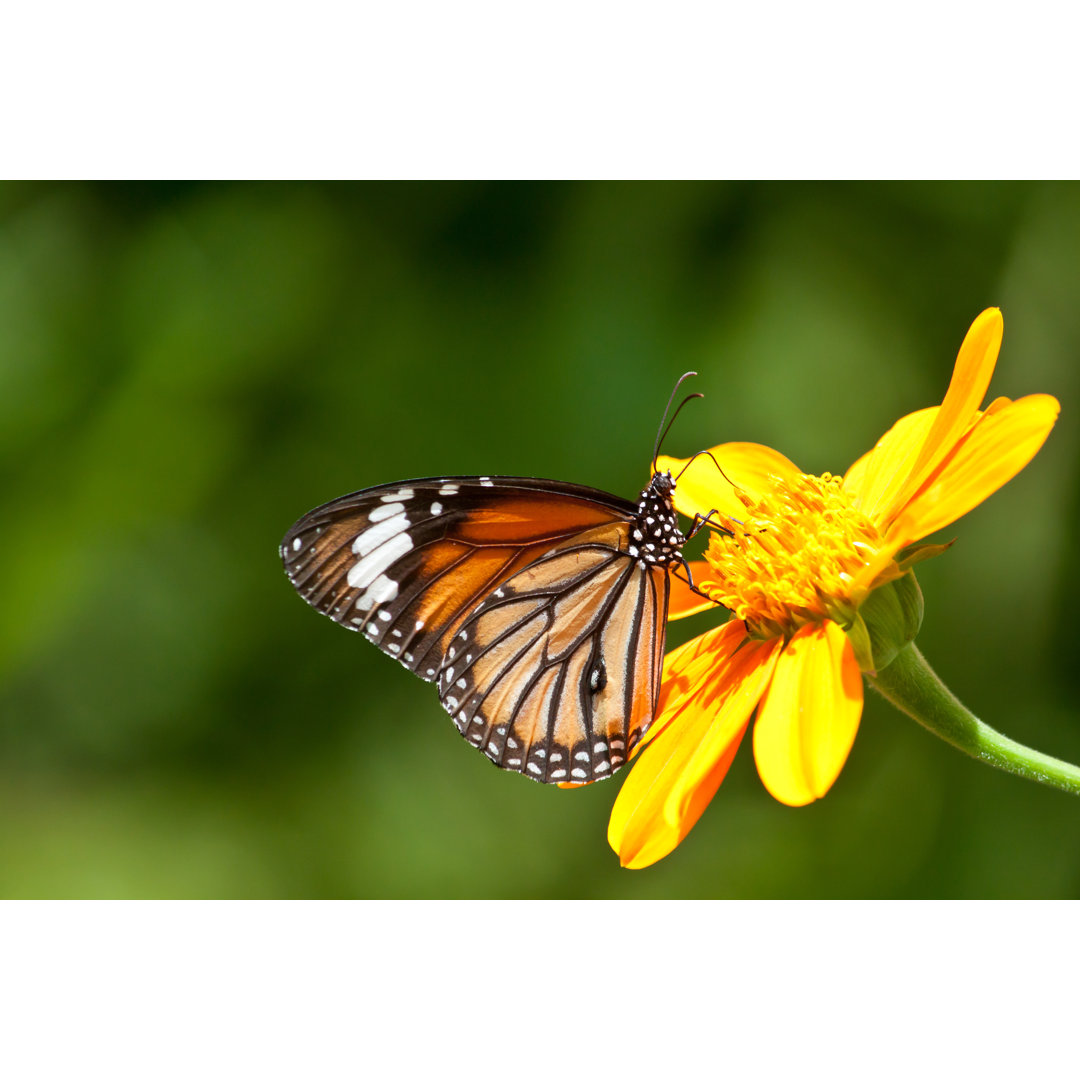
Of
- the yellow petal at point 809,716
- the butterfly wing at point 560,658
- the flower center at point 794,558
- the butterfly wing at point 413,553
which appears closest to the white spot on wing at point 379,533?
the butterfly wing at point 413,553

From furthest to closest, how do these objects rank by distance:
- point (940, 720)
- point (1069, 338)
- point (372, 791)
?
point (372, 791), point (1069, 338), point (940, 720)

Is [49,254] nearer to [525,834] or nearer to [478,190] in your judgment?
[478,190]

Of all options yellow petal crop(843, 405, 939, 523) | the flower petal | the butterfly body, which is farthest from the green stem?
the butterfly body

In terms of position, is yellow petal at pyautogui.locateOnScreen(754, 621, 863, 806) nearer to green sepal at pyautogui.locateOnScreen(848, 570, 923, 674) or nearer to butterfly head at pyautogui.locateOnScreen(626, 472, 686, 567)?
green sepal at pyautogui.locateOnScreen(848, 570, 923, 674)

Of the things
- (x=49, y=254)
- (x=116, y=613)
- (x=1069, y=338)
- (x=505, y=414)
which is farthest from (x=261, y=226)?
(x=1069, y=338)

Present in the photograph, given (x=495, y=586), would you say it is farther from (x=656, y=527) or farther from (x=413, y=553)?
(x=656, y=527)

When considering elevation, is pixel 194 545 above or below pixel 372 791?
above

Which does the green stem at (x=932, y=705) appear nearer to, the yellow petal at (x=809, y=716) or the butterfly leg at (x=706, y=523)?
the yellow petal at (x=809, y=716)
